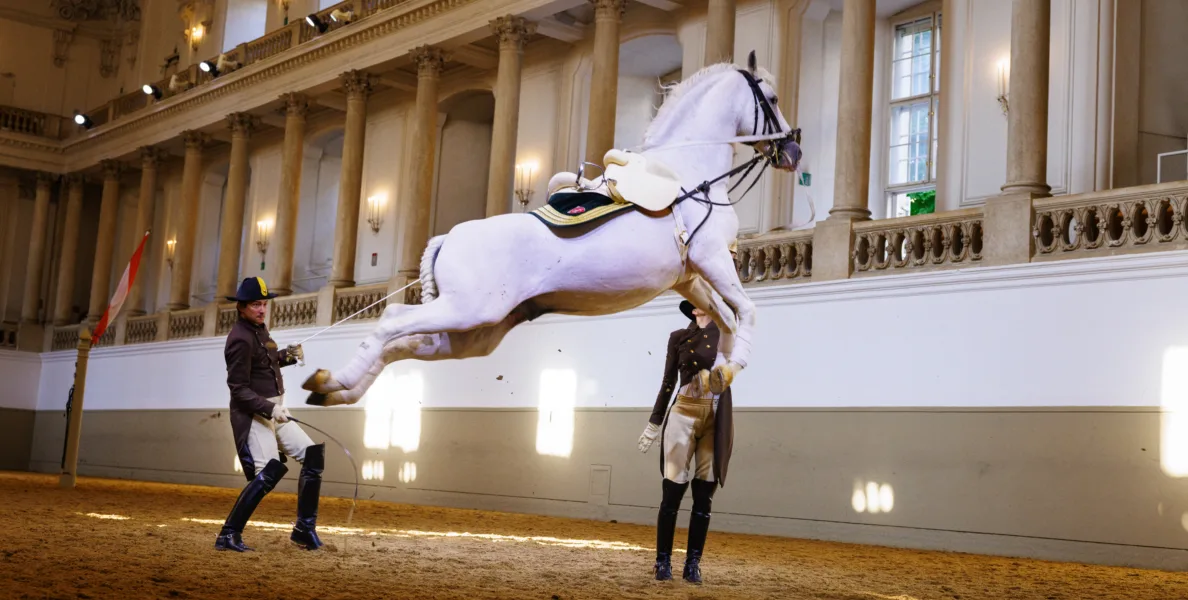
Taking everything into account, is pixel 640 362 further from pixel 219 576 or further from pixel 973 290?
pixel 219 576

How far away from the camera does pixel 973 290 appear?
40.2 ft

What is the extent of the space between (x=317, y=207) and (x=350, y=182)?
5.12 m

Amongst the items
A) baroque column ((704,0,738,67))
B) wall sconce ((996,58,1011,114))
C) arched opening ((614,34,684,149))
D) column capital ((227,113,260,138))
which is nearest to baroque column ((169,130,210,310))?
column capital ((227,113,260,138))

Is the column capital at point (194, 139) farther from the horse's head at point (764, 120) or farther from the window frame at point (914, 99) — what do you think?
the horse's head at point (764, 120)

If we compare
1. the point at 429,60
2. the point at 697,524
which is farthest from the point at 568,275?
the point at 429,60

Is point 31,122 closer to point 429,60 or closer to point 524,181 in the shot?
point 429,60

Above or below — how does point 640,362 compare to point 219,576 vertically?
above

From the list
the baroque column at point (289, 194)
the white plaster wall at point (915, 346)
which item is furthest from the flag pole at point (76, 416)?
the white plaster wall at point (915, 346)

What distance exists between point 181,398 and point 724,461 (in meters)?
19.1

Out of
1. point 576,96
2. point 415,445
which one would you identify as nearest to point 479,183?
point 576,96

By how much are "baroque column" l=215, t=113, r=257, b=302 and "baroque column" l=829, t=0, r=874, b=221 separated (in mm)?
14417

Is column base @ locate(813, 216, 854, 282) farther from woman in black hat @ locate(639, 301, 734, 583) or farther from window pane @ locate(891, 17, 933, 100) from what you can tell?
woman in black hat @ locate(639, 301, 734, 583)

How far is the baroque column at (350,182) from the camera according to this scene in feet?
70.7

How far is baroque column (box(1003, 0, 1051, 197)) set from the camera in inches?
488
